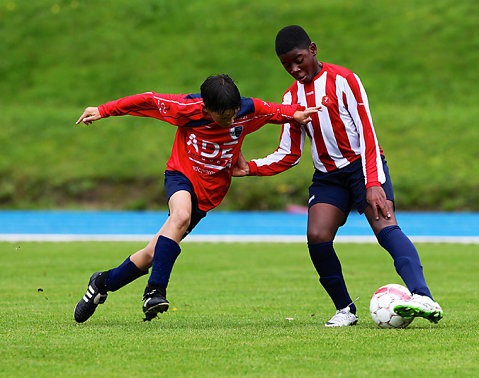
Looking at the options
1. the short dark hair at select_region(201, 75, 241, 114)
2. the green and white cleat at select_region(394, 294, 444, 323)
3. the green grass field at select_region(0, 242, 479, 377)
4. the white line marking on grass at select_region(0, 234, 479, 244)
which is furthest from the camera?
the white line marking on grass at select_region(0, 234, 479, 244)

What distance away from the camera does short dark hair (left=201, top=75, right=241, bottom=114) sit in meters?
5.91

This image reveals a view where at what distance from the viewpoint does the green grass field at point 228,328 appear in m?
4.39

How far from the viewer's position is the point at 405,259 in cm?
589

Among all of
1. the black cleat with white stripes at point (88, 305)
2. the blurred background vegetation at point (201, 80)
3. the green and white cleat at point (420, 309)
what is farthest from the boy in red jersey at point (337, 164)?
the blurred background vegetation at point (201, 80)

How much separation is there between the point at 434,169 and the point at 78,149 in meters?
11.0

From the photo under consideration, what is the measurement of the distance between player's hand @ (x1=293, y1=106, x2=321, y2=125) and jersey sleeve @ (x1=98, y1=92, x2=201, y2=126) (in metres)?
0.72

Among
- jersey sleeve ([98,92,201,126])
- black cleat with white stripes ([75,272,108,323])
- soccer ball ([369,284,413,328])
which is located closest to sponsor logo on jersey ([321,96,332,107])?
jersey sleeve ([98,92,201,126])

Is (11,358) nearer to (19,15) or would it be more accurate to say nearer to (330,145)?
(330,145)

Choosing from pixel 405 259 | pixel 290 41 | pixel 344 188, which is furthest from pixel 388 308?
pixel 290 41

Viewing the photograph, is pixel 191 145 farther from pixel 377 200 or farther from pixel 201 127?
pixel 377 200

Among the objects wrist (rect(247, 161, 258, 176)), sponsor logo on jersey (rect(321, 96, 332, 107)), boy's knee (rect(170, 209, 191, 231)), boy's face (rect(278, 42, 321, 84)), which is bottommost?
boy's knee (rect(170, 209, 191, 231))

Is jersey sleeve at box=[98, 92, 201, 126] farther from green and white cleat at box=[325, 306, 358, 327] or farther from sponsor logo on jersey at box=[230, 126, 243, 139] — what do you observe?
green and white cleat at box=[325, 306, 358, 327]

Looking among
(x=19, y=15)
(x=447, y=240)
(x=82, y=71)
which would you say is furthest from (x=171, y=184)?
(x=19, y=15)

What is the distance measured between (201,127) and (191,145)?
0.58 feet
